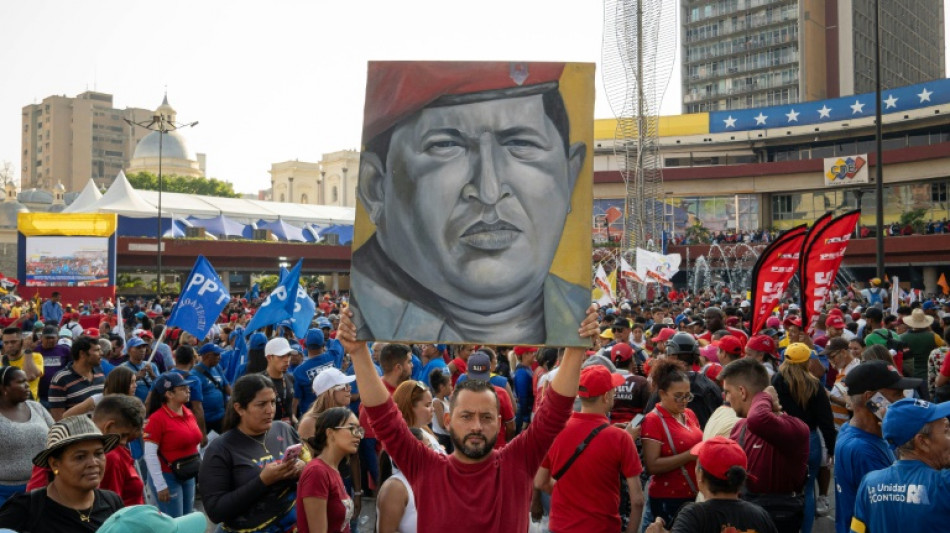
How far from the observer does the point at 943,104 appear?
177ft

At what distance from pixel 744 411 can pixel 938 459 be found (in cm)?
179

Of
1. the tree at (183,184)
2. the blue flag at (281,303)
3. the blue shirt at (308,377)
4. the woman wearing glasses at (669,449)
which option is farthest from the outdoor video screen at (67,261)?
the tree at (183,184)

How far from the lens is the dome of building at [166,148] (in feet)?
370

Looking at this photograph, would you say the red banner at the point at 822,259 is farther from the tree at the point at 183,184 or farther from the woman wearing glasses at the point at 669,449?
the tree at the point at 183,184

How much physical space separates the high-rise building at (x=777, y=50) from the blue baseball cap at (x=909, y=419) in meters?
85.4

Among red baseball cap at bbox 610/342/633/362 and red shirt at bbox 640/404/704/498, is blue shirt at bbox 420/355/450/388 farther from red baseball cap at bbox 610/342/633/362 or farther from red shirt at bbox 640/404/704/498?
red shirt at bbox 640/404/704/498

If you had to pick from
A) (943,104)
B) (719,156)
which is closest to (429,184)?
(943,104)

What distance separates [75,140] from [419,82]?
14181 centimetres

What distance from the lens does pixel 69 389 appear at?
8008mm

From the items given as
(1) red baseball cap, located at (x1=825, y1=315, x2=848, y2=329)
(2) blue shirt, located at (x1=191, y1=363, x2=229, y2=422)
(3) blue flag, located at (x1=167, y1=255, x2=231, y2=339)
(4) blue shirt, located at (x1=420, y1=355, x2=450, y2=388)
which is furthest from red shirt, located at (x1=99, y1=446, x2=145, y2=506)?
(1) red baseball cap, located at (x1=825, y1=315, x2=848, y2=329)

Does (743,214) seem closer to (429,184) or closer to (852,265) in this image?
(852,265)

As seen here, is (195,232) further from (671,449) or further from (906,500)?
(906,500)

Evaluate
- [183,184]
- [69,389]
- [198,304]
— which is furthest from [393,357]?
[183,184]

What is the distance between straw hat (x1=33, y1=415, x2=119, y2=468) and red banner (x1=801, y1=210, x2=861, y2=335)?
9291 mm
